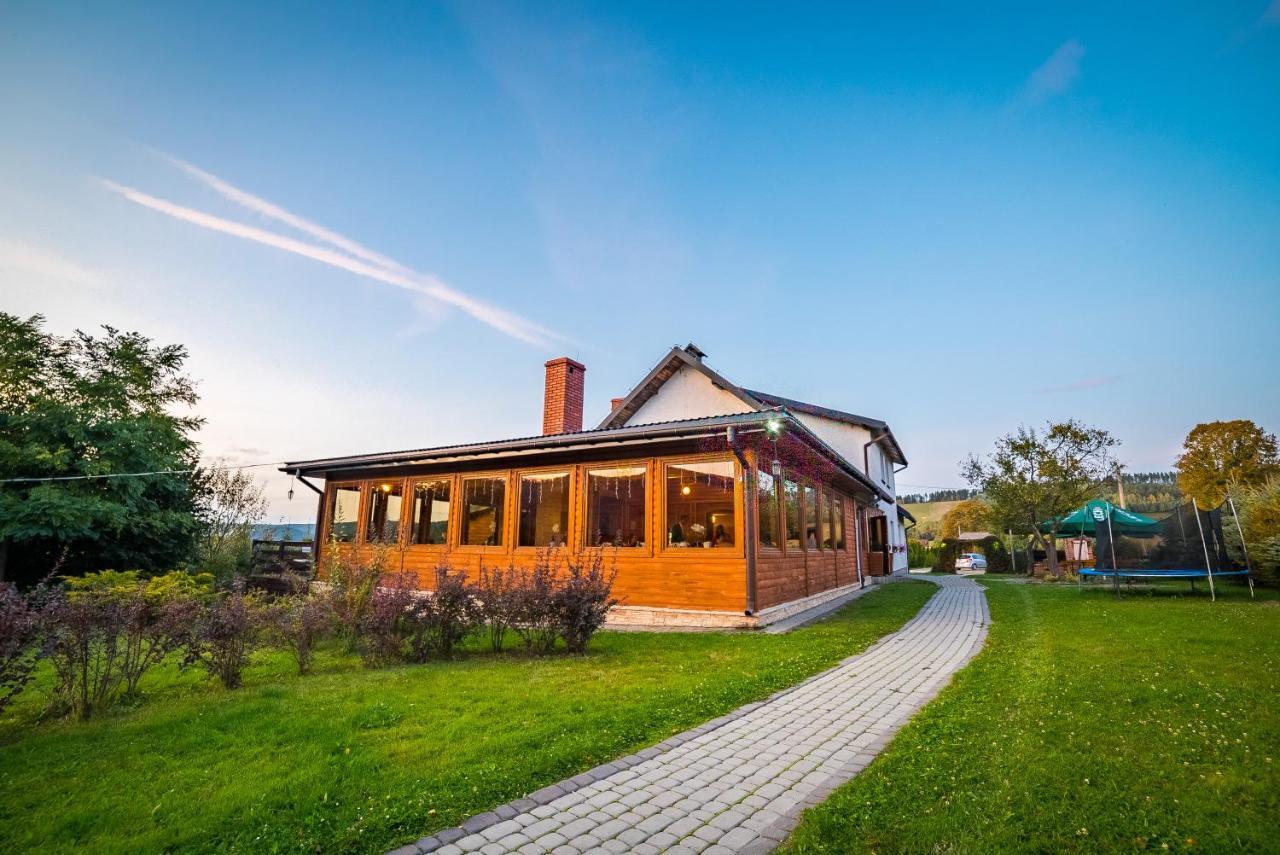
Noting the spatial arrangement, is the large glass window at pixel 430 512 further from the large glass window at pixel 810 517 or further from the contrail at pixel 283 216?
the large glass window at pixel 810 517

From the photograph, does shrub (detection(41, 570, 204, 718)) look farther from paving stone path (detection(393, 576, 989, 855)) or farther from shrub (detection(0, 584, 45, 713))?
paving stone path (detection(393, 576, 989, 855))

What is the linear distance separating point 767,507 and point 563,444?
13.0 feet

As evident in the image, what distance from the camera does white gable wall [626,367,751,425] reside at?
17484mm

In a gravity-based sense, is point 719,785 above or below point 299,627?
below

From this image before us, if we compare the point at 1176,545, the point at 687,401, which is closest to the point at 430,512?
the point at 687,401

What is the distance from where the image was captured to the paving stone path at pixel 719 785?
2631 mm

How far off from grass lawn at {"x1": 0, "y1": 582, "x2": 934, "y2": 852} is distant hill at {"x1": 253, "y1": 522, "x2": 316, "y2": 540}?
35.3ft

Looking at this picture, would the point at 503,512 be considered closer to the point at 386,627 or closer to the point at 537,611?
the point at 537,611

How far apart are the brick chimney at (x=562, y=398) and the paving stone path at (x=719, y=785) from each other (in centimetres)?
1060

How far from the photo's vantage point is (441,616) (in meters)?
6.94

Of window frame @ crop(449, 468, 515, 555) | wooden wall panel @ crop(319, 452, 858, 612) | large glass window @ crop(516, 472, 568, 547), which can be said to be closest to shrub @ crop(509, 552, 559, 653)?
wooden wall panel @ crop(319, 452, 858, 612)

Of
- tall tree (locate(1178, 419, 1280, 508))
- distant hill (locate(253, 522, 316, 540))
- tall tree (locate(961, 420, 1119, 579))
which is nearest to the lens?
distant hill (locate(253, 522, 316, 540))

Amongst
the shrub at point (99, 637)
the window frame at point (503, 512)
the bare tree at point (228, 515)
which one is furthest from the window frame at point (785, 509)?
the bare tree at point (228, 515)

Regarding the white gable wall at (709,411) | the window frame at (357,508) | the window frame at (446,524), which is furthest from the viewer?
the white gable wall at (709,411)
